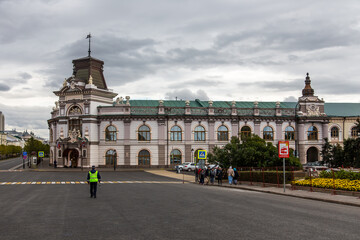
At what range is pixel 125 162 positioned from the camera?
6444 cm

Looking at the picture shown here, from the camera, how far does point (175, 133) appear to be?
65812 millimetres

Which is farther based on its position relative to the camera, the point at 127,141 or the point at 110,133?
the point at 110,133

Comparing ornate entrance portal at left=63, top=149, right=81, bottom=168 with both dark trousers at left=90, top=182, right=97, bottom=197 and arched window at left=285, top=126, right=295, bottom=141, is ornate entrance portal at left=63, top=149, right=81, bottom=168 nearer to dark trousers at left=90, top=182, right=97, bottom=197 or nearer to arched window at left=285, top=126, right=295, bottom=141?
arched window at left=285, top=126, right=295, bottom=141

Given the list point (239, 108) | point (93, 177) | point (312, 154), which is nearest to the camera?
point (93, 177)

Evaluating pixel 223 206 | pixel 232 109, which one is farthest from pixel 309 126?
pixel 223 206

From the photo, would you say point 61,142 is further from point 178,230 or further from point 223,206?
point 178,230

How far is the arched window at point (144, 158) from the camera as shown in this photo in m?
64.9

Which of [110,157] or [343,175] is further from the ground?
[343,175]

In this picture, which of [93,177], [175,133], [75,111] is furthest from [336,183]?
[75,111]

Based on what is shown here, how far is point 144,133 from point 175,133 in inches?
197

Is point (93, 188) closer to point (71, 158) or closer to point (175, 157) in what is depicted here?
point (175, 157)

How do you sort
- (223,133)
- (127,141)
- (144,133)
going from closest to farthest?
(127,141)
(144,133)
(223,133)

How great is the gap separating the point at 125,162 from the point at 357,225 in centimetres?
5341

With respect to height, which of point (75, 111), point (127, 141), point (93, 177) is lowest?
point (93, 177)
